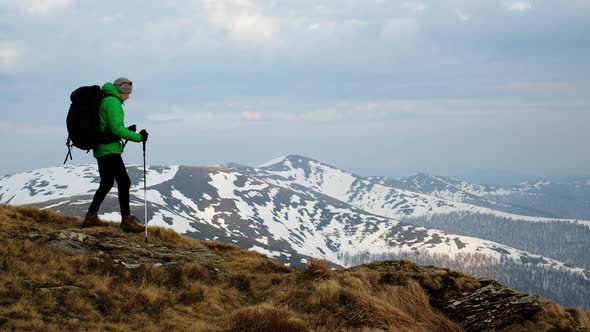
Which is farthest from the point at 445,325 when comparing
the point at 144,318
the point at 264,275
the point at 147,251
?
the point at 147,251

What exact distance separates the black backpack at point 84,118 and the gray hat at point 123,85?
0.73m

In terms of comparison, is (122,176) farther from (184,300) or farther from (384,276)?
(384,276)

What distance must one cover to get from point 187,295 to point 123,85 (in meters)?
6.65

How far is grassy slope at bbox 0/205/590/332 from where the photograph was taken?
25.9 feet

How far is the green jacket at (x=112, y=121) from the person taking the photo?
39.4 ft

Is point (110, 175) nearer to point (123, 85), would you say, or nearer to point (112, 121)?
point (112, 121)

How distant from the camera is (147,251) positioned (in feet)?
39.6

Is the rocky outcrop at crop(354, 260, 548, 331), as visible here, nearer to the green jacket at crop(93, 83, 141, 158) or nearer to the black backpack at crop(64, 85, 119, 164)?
the green jacket at crop(93, 83, 141, 158)

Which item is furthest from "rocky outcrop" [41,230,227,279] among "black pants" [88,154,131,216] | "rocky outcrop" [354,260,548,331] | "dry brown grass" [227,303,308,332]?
"rocky outcrop" [354,260,548,331]

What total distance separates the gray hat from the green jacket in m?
0.18

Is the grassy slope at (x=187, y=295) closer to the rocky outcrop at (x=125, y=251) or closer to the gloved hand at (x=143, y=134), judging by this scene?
the rocky outcrop at (x=125, y=251)

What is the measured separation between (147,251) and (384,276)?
751 centimetres

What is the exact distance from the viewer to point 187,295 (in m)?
10.0

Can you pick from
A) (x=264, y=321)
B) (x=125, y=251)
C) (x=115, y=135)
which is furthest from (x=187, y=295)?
(x=115, y=135)
